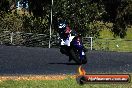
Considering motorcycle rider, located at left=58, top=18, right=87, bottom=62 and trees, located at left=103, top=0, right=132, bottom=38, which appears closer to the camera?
motorcycle rider, located at left=58, top=18, right=87, bottom=62

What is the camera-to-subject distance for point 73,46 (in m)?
16.8

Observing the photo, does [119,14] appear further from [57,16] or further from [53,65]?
[53,65]

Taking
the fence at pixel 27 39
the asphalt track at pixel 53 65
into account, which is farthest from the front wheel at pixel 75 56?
the fence at pixel 27 39

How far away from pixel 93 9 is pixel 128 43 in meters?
5.48

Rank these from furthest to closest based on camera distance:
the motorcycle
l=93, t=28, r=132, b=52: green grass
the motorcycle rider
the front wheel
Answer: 1. l=93, t=28, r=132, b=52: green grass
2. the front wheel
3. the motorcycle
4. the motorcycle rider

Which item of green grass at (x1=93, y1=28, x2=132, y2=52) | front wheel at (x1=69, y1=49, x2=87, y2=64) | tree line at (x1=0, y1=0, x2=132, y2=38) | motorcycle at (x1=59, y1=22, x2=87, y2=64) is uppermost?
tree line at (x1=0, y1=0, x2=132, y2=38)

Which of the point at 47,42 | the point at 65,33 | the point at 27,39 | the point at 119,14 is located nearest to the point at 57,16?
the point at 47,42

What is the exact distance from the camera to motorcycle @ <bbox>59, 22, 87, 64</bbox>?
15703mm

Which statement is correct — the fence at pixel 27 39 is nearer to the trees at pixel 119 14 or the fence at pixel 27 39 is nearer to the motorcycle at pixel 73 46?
the trees at pixel 119 14

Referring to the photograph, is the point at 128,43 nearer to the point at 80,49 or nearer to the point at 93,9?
the point at 93,9

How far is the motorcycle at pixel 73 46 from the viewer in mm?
15703

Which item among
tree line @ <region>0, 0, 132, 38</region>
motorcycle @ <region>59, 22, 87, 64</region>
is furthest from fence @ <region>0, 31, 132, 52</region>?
motorcycle @ <region>59, 22, 87, 64</region>

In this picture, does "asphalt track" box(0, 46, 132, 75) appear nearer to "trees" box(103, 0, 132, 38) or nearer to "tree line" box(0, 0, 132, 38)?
"tree line" box(0, 0, 132, 38)

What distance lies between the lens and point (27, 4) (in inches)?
Answer: 2408
